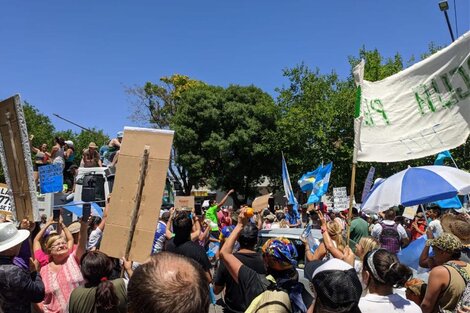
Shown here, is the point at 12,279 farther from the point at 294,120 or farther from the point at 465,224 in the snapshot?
the point at 294,120

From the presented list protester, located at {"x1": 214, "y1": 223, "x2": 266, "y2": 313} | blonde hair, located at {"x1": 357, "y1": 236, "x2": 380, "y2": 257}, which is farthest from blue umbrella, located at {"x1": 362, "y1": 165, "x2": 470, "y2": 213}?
protester, located at {"x1": 214, "y1": 223, "x2": 266, "y2": 313}

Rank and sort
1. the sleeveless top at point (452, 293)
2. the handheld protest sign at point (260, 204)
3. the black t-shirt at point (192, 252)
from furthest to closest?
the handheld protest sign at point (260, 204) < the black t-shirt at point (192, 252) < the sleeveless top at point (452, 293)

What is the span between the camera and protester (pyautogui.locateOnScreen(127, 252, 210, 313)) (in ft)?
4.84

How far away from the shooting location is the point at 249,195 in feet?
117

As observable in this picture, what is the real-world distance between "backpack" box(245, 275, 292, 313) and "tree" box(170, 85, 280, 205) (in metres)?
29.5

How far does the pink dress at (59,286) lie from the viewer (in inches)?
149

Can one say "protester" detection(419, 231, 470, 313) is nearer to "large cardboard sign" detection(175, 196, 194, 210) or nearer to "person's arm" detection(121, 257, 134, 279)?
"person's arm" detection(121, 257, 134, 279)

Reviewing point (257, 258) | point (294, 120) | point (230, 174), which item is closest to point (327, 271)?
point (257, 258)

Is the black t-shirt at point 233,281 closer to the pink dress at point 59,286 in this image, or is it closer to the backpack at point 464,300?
the pink dress at point 59,286

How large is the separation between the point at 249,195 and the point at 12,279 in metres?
32.6

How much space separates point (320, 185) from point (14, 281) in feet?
32.1

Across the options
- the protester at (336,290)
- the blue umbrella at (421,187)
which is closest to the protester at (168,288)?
the protester at (336,290)

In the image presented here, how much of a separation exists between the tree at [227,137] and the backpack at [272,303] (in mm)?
29487

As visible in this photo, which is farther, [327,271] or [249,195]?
[249,195]
